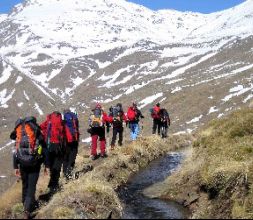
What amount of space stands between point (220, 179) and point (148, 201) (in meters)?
2.26

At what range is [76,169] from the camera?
58.5 ft

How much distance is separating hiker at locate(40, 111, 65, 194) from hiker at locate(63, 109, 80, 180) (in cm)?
109

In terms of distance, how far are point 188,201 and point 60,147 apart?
372 cm

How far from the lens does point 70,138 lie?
15.4 meters

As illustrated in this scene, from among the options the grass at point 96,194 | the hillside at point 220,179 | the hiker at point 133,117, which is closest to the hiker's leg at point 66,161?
the grass at point 96,194

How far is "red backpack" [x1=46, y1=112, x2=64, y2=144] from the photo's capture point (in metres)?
13.4

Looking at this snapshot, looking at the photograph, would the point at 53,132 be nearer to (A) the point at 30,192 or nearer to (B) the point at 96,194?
(B) the point at 96,194

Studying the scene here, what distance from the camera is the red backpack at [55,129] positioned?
1340 cm

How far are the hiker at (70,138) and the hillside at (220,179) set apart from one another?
2.82 meters

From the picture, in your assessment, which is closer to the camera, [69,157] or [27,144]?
[27,144]

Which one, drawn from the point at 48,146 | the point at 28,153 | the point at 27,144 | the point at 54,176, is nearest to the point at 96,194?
the point at 28,153

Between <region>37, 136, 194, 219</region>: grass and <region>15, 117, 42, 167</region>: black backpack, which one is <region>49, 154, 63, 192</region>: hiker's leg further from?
<region>15, 117, 42, 167</region>: black backpack

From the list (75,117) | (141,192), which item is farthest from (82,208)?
(75,117)

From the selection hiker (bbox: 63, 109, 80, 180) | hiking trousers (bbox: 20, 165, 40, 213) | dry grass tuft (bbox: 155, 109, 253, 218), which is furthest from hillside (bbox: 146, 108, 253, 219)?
hiking trousers (bbox: 20, 165, 40, 213)
